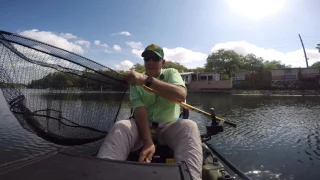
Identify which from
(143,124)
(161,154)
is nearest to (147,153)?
(143,124)

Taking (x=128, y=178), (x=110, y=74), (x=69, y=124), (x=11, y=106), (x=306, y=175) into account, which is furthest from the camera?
(x=306, y=175)

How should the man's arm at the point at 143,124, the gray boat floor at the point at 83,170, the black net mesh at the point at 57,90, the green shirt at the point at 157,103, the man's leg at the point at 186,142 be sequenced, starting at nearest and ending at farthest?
the gray boat floor at the point at 83,170 < the man's leg at the point at 186,142 < the man's arm at the point at 143,124 < the black net mesh at the point at 57,90 < the green shirt at the point at 157,103

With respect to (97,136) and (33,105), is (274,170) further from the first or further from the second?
(33,105)

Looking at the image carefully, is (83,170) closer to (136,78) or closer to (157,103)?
(136,78)

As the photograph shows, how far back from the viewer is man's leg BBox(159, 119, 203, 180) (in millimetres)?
2643

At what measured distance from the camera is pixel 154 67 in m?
3.79

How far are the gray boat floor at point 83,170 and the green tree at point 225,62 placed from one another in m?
76.2

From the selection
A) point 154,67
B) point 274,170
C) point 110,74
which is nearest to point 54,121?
point 110,74

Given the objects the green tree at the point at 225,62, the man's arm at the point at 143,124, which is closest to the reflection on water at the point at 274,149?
the man's arm at the point at 143,124

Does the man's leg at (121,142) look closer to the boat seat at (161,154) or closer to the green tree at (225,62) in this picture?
the boat seat at (161,154)

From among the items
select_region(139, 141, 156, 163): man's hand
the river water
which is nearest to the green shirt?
select_region(139, 141, 156, 163): man's hand

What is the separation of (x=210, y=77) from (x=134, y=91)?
66.1m

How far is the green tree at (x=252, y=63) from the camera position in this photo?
3169 inches

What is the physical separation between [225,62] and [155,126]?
248 ft
